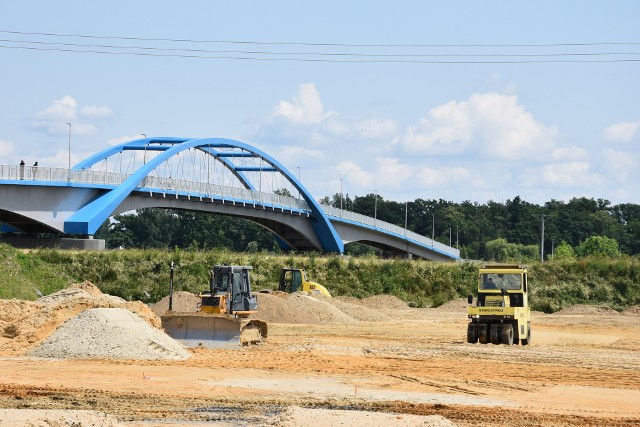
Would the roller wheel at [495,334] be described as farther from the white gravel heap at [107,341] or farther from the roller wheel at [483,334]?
the white gravel heap at [107,341]

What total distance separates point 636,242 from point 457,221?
2650 cm

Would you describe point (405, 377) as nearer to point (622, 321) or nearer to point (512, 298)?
point (512, 298)

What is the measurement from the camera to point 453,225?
538 ft

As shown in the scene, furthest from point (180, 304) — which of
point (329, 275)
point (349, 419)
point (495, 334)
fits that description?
point (349, 419)

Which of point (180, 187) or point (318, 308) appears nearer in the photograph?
point (318, 308)

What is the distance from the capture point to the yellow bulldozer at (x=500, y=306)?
3184cm

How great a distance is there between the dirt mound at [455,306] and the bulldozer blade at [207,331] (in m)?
29.7

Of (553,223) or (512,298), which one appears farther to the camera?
(553,223)

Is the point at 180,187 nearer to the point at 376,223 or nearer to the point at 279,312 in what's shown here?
the point at 376,223

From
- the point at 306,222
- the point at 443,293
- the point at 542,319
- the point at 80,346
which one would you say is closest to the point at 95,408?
the point at 80,346

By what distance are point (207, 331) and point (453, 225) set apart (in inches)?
5388

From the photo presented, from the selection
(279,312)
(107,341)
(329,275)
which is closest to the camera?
(107,341)

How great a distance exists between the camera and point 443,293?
64.3 m

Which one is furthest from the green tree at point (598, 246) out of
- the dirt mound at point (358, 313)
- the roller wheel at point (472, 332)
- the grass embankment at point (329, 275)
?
the roller wheel at point (472, 332)
